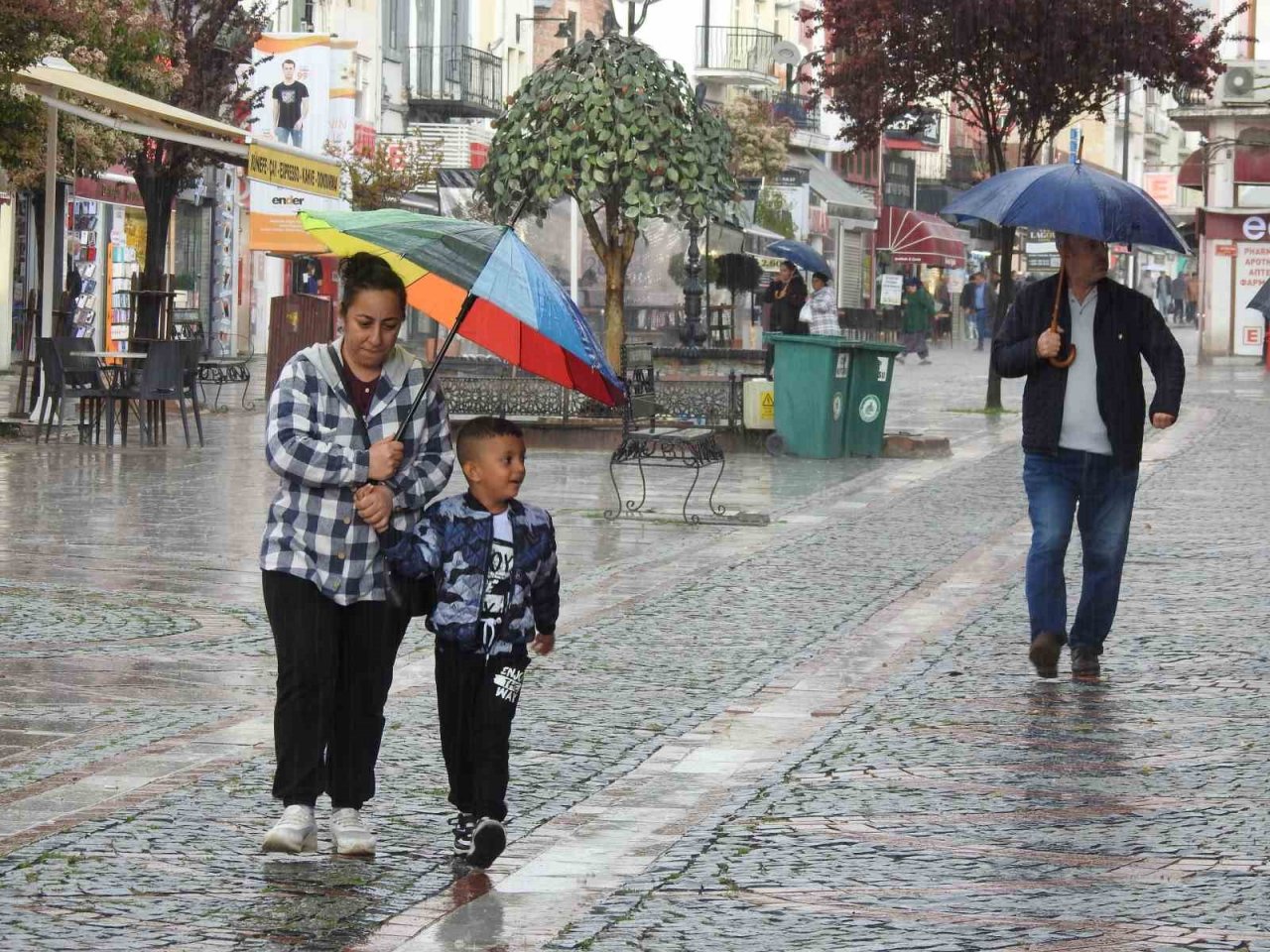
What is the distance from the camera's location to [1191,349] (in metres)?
55.3

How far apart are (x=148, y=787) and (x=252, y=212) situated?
2361 centimetres

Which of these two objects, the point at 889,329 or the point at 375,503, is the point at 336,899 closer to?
the point at 375,503

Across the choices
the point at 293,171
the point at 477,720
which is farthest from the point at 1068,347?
the point at 293,171

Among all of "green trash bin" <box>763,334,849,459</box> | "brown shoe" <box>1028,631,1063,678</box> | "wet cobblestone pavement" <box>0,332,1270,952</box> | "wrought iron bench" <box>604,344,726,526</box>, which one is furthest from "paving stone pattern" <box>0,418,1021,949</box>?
"green trash bin" <box>763,334,849,459</box>

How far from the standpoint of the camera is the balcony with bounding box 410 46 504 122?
186 ft

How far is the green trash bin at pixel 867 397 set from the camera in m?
21.1

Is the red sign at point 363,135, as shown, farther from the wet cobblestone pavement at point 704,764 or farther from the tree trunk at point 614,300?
the wet cobblestone pavement at point 704,764

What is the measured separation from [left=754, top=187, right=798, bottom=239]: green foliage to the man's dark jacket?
160 feet

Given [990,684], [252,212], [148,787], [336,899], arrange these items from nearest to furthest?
[336,899] < [148,787] < [990,684] < [252,212]

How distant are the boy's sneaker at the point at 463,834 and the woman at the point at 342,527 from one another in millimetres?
224

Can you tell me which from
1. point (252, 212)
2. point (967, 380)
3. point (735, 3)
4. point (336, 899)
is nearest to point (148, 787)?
point (336, 899)

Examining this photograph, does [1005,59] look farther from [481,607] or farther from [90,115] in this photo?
[481,607]

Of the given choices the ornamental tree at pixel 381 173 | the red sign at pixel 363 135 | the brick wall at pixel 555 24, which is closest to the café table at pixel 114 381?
→ the ornamental tree at pixel 381 173

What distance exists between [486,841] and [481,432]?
3.11ft
